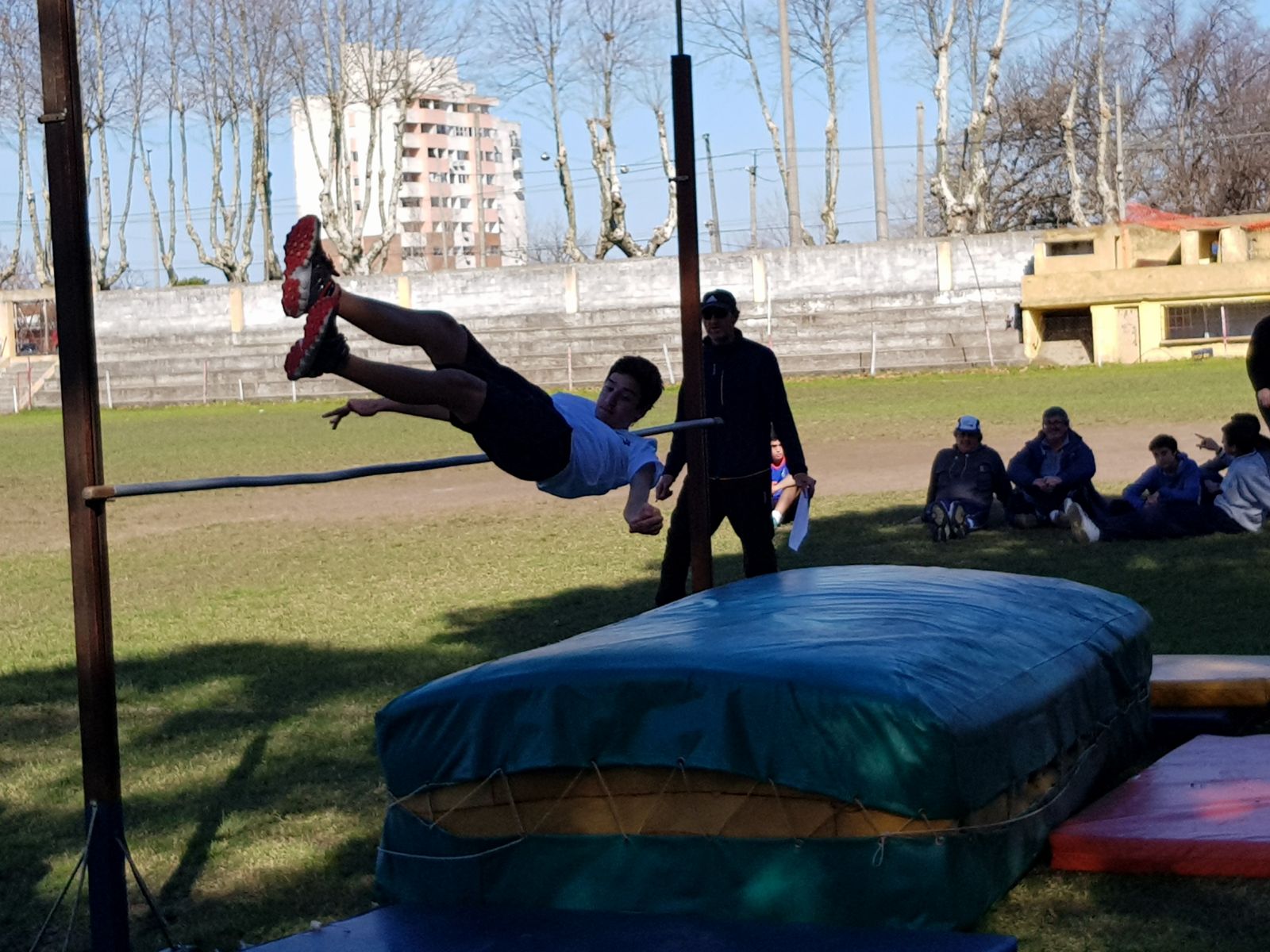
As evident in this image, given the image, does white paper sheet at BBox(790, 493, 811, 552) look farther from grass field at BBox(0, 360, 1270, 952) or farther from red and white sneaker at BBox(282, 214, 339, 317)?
red and white sneaker at BBox(282, 214, 339, 317)

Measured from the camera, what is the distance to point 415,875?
15.6ft

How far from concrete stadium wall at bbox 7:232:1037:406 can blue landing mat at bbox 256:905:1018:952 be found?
29.5m

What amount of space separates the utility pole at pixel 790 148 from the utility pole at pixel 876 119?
218 centimetres

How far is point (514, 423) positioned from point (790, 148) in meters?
40.5

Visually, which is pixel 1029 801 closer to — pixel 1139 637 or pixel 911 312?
pixel 1139 637

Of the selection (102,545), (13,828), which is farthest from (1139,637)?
(13,828)

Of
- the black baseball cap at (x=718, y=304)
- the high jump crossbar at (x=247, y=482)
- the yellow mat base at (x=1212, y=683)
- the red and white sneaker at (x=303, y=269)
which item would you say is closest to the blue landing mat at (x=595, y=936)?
the high jump crossbar at (x=247, y=482)

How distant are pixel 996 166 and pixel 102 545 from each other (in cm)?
5592

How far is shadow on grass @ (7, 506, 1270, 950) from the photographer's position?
451 cm

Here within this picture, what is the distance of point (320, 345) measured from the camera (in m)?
4.49

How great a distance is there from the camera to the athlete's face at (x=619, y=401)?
6.32m

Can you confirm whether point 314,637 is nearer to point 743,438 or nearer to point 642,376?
point 743,438

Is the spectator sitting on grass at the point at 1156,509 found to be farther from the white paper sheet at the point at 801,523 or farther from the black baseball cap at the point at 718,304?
the black baseball cap at the point at 718,304

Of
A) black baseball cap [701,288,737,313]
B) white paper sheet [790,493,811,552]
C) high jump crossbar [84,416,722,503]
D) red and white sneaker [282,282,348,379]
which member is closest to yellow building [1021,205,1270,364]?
white paper sheet [790,493,811,552]
